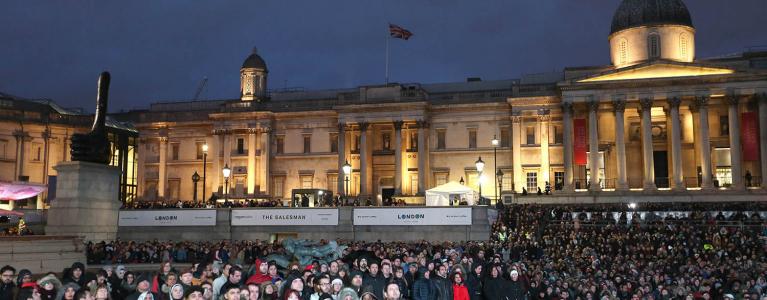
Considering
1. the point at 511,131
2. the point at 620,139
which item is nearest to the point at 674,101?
the point at 620,139

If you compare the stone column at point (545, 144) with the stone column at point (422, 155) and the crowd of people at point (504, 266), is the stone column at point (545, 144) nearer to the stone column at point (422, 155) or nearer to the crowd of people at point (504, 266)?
the stone column at point (422, 155)

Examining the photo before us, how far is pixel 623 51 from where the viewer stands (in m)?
60.8

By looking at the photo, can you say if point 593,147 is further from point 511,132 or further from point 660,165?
point 511,132

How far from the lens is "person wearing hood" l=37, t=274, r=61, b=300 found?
12.1 metres

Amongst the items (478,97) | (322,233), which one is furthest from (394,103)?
(322,233)

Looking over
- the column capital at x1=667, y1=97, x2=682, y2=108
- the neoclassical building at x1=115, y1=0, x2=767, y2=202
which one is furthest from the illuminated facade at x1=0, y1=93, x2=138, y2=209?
the column capital at x1=667, y1=97, x2=682, y2=108

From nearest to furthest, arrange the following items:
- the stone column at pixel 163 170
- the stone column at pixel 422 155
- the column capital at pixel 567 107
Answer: the column capital at pixel 567 107 < the stone column at pixel 422 155 < the stone column at pixel 163 170

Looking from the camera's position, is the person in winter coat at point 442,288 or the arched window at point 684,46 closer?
the person in winter coat at point 442,288

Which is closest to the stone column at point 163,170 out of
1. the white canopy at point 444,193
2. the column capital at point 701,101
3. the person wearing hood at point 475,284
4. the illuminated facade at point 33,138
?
the illuminated facade at point 33,138

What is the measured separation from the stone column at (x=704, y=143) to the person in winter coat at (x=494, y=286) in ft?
143

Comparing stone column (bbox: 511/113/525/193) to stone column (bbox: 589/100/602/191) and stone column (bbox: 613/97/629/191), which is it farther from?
stone column (bbox: 613/97/629/191)

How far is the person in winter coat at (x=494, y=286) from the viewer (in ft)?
49.2

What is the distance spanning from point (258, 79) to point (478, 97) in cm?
2142

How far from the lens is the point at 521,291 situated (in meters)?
15.0
